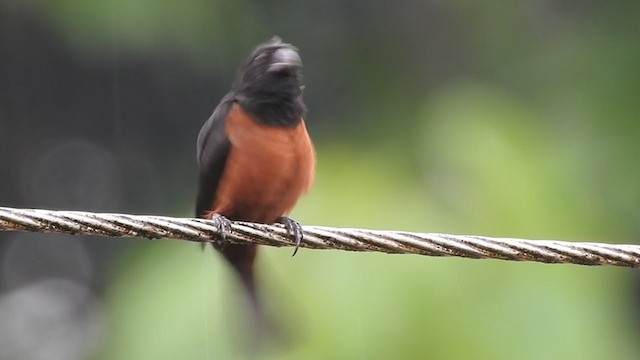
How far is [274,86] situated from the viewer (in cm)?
405

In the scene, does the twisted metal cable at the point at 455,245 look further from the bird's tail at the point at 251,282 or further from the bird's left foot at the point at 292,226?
the bird's tail at the point at 251,282

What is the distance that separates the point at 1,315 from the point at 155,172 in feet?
5.93

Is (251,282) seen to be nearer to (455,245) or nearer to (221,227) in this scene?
(221,227)

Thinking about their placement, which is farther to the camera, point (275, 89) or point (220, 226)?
point (275, 89)

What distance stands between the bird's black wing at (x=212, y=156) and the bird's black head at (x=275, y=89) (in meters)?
0.11

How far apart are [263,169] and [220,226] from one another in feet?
2.05

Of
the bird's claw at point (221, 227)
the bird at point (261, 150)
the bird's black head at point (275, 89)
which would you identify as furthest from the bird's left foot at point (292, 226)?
the bird's black head at point (275, 89)

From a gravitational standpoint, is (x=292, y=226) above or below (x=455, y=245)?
above

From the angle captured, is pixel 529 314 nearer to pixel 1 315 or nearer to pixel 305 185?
pixel 305 185

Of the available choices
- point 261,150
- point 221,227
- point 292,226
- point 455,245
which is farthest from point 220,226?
point 455,245

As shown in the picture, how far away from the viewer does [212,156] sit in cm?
408

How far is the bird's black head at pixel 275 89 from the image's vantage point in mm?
4012

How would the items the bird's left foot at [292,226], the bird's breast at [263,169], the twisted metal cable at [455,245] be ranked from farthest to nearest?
the bird's breast at [263,169] → the bird's left foot at [292,226] → the twisted metal cable at [455,245]

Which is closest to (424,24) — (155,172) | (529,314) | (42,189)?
(155,172)
